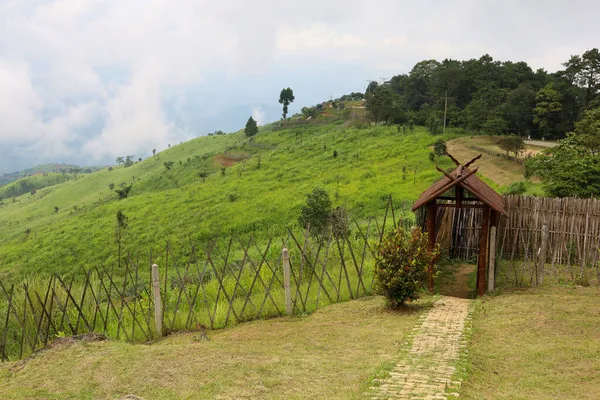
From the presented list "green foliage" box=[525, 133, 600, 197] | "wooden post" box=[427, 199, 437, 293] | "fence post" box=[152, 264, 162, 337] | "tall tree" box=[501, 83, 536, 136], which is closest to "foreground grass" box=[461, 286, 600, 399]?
"wooden post" box=[427, 199, 437, 293]

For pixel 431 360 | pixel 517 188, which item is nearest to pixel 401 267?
pixel 431 360

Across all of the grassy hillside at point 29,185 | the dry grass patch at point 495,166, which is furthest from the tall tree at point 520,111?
the grassy hillside at point 29,185

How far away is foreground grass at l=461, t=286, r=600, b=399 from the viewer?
17.5 feet

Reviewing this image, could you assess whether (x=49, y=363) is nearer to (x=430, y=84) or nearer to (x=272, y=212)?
(x=272, y=212)

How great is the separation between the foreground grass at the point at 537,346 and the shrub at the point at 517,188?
1312 cm

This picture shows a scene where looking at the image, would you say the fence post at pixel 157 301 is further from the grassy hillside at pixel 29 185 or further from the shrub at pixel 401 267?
the grassy hillside at pixel 29 185

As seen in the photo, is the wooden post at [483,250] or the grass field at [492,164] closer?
the wooden post at [483,250]

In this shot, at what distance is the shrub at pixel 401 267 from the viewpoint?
29.0ft

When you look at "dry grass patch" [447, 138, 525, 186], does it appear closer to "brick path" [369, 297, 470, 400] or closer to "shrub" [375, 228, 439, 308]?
"shrub" [375, 228, 439, 308]

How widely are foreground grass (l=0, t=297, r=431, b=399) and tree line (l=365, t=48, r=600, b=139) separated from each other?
32401 mm

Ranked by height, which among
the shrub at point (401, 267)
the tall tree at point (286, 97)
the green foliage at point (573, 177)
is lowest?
the shrub at point (401, 267)

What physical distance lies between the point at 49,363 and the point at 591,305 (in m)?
9.46

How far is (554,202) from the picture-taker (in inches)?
412

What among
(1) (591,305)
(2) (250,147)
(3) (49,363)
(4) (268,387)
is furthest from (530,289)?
(2) (250,147)
